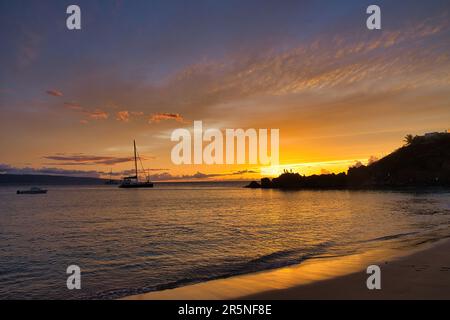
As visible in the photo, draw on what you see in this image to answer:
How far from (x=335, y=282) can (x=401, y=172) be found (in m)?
133

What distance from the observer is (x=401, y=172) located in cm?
12912

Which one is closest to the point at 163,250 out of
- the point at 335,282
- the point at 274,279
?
the point at 274,279

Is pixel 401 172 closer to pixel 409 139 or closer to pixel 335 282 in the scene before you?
pixel 409 139

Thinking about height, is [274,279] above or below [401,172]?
below

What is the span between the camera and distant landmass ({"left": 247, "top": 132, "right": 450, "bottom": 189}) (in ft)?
399

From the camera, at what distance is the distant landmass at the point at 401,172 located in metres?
122

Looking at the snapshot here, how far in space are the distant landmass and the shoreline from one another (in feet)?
389

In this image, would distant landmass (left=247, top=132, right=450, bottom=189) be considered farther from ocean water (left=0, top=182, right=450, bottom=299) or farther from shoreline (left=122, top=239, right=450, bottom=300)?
shoreline (left=122, top=239, right=450, bottom=300)

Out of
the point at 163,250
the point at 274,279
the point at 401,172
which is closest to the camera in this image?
the point at 274,279

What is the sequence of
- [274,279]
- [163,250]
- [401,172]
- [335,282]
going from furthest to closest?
[401,172] → [163,250] → [274,279] → [335,282]

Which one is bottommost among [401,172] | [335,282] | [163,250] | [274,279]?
[163,250]

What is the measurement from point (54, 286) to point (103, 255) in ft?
18.7

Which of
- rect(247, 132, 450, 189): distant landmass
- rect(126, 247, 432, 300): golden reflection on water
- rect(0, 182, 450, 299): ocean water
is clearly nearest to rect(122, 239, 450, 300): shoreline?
rect(126, 247, 432, 300): golden reflection on water

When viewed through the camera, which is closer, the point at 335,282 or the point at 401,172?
the point at 335,282
